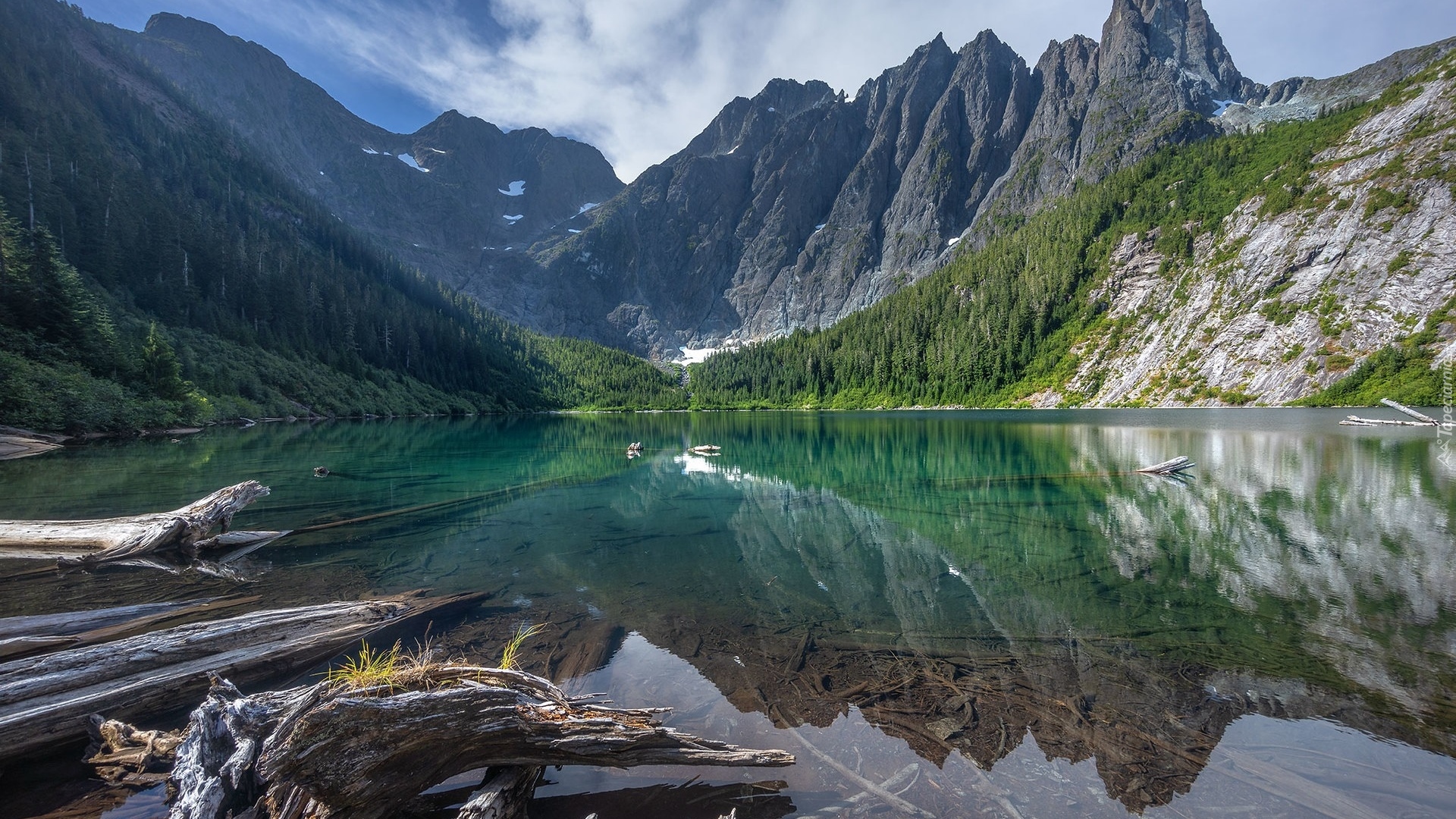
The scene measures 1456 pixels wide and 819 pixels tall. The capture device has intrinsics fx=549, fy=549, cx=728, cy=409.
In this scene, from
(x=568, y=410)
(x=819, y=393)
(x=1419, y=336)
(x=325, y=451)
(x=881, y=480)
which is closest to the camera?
(x=881, y=480)

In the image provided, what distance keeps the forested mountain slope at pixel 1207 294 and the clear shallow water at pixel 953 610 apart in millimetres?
86170

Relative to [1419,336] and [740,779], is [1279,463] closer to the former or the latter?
[740,779]

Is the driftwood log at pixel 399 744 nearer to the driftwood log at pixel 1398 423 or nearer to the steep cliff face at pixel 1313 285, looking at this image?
the driftwood log at pixel 1398 423

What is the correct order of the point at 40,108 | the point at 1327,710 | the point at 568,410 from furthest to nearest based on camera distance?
1. the point at 568,410
2. the point at 40,108
3. the point at 1327,710

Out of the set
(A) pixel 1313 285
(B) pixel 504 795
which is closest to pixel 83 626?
(B) pixel 504 795

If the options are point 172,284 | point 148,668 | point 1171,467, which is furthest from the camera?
point 172,284

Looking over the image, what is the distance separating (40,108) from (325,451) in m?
121

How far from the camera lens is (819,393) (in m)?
160

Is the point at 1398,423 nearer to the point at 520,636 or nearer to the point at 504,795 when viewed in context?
the point at 520,636

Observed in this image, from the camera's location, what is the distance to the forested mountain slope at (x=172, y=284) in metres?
42.5

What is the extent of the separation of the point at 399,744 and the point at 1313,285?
13454 cm

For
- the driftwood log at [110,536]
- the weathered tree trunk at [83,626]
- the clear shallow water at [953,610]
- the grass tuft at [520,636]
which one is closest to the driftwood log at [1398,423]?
the clear shallow water at [953,610]

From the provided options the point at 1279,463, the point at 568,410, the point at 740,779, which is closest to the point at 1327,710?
the point at 740,779

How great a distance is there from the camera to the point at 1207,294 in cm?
10662
